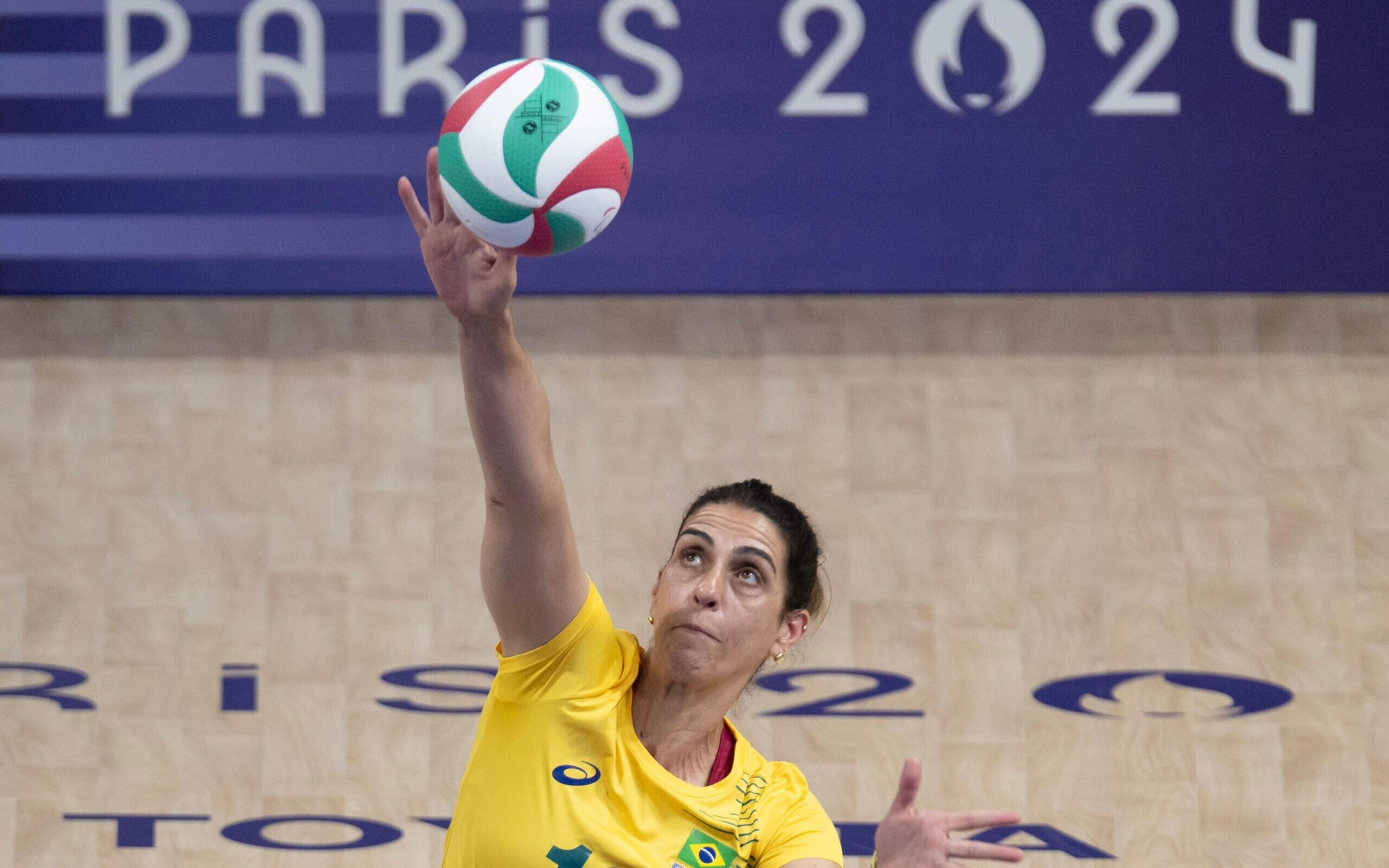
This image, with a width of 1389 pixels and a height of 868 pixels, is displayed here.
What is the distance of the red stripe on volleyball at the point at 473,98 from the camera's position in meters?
2.16

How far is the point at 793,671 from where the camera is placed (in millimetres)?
3758

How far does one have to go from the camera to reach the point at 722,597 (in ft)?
7.52

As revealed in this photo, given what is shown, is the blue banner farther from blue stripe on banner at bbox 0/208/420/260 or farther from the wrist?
the wrist

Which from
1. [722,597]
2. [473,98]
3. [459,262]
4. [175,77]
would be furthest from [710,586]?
[175,77]

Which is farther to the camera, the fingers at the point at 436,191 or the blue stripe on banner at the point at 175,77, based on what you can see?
the blue stripe on banner at the point at 175,77

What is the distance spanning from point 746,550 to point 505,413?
22.6 inches

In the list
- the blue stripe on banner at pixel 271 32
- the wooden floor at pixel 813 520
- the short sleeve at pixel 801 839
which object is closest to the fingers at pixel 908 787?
the short sleeve at pixel 801 839

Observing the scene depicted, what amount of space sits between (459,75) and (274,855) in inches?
89.8

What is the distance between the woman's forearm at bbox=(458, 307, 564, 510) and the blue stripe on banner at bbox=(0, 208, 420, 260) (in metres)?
1.83

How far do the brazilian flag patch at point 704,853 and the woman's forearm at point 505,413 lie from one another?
648 millimetres

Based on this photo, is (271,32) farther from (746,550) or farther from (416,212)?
(746,550)

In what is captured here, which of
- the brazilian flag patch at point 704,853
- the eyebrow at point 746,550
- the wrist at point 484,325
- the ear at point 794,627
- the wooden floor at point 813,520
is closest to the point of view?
the wrist at point 484,325

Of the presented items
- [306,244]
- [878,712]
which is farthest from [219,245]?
[878,712]

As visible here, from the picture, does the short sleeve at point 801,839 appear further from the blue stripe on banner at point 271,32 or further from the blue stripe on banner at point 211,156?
the blue stripe on banner at point 271,32
